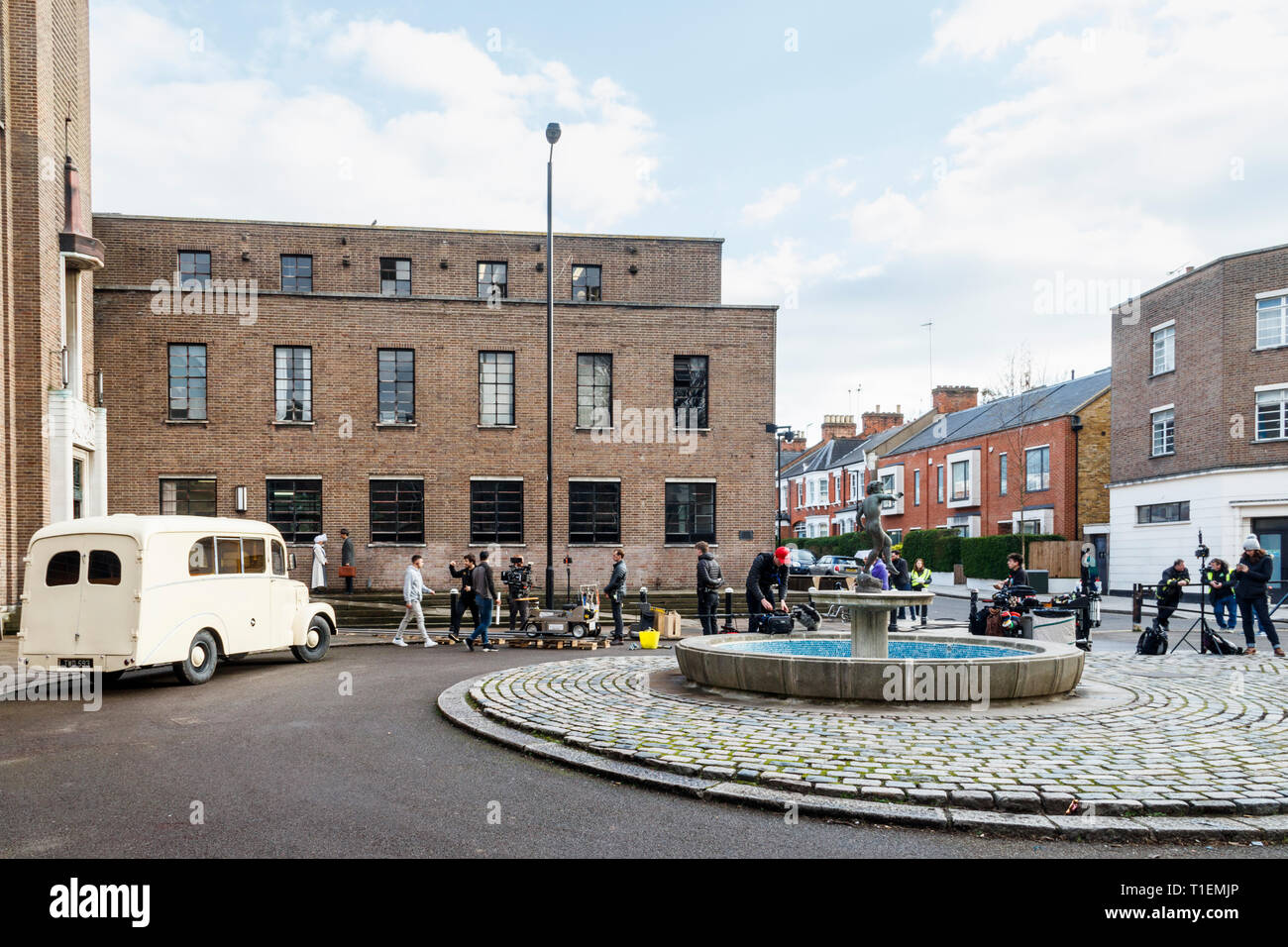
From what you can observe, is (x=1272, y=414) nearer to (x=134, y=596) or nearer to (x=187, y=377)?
(x=134, y=596)

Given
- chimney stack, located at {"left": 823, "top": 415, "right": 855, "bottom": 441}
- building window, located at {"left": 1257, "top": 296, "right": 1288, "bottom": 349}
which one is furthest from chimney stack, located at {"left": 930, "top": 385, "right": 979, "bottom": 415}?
building window, located at {"left": 1257, "top": 296, "right": 1288, "bottom": 349}

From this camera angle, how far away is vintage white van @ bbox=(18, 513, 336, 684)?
37.3 feet

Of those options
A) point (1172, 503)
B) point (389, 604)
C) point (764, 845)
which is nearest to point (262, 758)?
point (764, 845)

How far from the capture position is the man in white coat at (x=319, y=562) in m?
24.6

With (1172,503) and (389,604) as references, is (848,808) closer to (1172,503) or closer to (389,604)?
(389,604)

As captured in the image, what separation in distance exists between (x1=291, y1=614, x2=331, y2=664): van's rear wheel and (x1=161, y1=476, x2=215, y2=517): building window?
13.4m

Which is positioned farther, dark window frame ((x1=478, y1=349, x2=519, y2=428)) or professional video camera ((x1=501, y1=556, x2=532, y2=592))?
dark window frame ((x1=478, y1=349, x2=519, y2=428))

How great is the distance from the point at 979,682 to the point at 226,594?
33.6ft

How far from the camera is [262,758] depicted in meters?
7.38

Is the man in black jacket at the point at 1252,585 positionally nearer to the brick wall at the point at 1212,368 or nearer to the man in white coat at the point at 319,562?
the brick wall at the point at 1212,368

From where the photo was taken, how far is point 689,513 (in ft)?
92.5

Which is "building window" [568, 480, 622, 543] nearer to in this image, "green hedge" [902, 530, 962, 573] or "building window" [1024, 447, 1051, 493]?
"green hedge" [902, 530, 962, 573]

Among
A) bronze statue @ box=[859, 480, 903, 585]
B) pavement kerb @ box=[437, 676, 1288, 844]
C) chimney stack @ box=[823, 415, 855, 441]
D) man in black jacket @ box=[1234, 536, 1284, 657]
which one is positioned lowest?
pavement kerb @ box=[437, 676, 1288, 844]

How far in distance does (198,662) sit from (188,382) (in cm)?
1708
